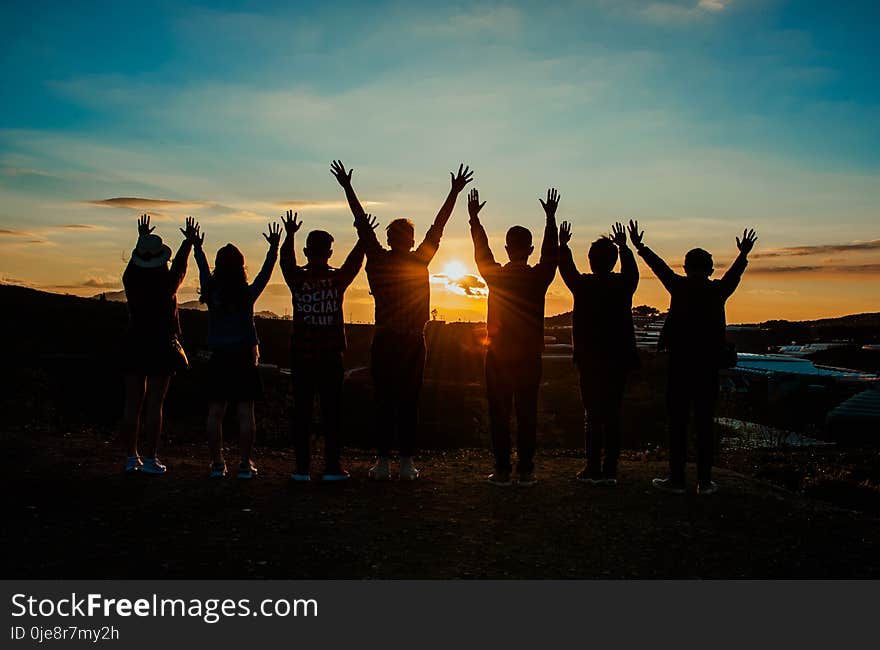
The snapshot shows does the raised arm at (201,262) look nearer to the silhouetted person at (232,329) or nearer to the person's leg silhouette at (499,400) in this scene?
the silhouetted person at (232,329)

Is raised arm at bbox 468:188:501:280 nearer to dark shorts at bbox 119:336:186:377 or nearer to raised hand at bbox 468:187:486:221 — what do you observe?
raised hand at bbox 468:187:486:221

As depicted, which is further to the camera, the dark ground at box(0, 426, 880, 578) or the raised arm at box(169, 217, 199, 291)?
the raised arm at box(169, 217, 199, 291)

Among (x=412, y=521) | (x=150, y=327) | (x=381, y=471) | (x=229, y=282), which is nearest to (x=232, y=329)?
(x=229, y=282)

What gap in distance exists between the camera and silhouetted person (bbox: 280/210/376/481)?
302 inches

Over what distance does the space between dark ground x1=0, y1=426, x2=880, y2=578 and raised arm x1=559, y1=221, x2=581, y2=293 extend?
2046 mm

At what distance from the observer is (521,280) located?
25.3 feet

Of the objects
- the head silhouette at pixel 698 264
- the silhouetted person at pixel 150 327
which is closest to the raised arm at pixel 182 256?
the silhouetted person at pixel 150 327

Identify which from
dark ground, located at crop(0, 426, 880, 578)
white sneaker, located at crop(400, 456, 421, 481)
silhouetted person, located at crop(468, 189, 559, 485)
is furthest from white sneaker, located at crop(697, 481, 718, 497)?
white sneaker, located at crop(400, 456, 421, 481)

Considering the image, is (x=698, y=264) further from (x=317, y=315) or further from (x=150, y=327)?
(x=150, y=327)

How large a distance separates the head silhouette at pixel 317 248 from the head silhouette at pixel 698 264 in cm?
348

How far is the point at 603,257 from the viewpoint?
7.96 metres

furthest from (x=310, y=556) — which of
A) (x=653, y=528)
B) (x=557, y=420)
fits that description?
(x=557, y=420)

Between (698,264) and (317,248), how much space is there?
12.0ft

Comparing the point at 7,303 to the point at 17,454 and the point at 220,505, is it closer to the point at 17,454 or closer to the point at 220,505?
the point at 17,454
